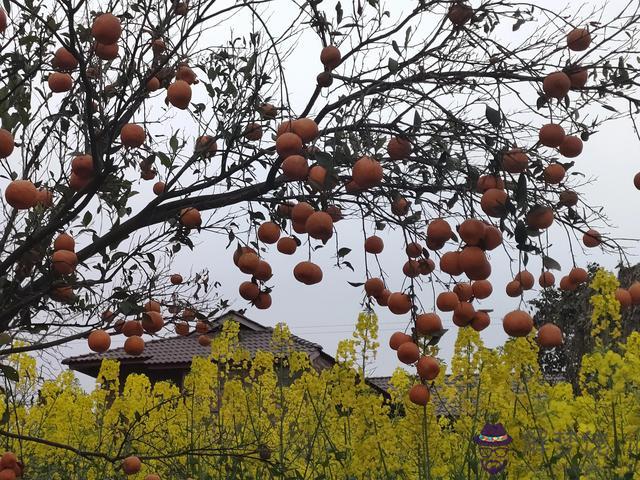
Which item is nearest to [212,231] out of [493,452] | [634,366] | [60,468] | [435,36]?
[435,36]

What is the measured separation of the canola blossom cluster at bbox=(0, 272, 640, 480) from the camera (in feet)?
11.2

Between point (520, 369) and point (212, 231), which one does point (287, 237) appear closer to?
point (212, 231)

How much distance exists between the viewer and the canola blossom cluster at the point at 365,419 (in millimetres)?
3426

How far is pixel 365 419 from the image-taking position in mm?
4289

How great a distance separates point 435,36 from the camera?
10.4 ft

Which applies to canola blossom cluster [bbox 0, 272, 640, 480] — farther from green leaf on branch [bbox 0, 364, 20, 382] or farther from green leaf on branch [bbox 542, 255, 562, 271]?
green leaf on branch [bbox 542, 255, 562, 271]

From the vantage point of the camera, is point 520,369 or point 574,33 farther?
point 520,369

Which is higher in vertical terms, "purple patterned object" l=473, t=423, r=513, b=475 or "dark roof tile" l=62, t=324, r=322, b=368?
"dark roof tile" l=62, t=324, r=322, b=368

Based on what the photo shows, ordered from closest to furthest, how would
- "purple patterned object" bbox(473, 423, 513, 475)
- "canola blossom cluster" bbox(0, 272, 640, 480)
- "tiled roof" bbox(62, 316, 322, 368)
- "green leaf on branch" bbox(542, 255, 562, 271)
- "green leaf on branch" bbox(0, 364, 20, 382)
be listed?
"green leaf on branch" bbox(542, 255, 562, 271), "green leaf on branch" bbox(0, 364, 20, 382), "purple patterned object" bbox(473, 423, 513, 475), "canola blossom cluster" bbox(0, 272, 640, 480), "tiled roof" bbox(62, 316, 322, 368)

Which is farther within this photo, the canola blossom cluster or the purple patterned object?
the canola blossom cluster

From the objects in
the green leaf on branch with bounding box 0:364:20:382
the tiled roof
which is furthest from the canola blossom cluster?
the tiled roof

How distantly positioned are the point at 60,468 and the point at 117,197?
10.5 feet

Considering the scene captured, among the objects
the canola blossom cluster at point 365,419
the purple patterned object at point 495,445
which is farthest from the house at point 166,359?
the purple patterned object at point 495,445

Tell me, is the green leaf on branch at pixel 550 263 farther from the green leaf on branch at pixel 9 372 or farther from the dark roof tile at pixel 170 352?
the dark roof tile at pixel 170 352
